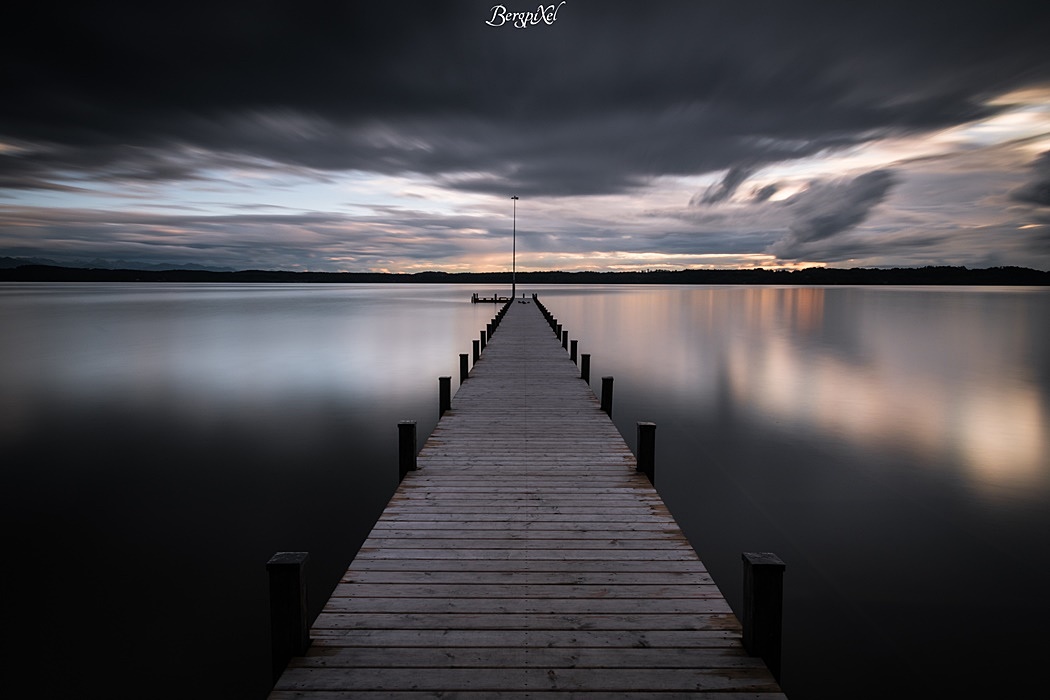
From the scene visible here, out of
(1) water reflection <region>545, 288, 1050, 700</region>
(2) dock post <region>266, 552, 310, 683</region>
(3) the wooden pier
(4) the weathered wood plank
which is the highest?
(2) dock post <region>266, 552, 310, 683</region>

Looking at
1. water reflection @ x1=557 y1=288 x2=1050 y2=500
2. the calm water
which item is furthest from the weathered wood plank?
water reflection @ x1=557 y1=288 x2=1050 y2=500

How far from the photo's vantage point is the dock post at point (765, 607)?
12.4 ft

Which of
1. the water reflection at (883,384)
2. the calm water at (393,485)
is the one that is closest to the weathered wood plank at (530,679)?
the calm water at (393,485)

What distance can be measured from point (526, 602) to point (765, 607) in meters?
1.81

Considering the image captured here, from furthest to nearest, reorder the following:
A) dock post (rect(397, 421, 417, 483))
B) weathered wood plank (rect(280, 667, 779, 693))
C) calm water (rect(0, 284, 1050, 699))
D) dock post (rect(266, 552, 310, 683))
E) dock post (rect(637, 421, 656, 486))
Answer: dock post (rect(397, 421, 417, 483)), dock post (rect(637, 421, 656, 486)), calm water (rect(0, 284, 1050, 699)), dock post (rect(266, 552, 310, 683)), weathered wood plank (rect(280, 667, 779, 693))

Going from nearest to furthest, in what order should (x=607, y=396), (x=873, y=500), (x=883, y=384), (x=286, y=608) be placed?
(x=286, y=608) → (x=873, y=500) → (x=607, y=396) → (x=883, y=384)

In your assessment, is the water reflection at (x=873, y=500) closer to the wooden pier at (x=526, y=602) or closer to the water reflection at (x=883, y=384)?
the water reflection at (x=883, y=384)

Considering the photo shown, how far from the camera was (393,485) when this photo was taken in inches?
436

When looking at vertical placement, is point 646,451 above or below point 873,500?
above

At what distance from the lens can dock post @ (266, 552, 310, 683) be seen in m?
3.75

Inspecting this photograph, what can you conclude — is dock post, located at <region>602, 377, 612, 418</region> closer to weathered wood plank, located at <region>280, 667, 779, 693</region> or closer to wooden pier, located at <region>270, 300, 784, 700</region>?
wooden pier, located at <region>270, 300, 784, 700</region>

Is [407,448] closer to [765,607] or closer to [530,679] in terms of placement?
[530,679]

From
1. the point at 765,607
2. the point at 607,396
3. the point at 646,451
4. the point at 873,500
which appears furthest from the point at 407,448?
the point at 873,500

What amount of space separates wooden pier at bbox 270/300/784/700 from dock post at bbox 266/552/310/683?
0.33 ft
